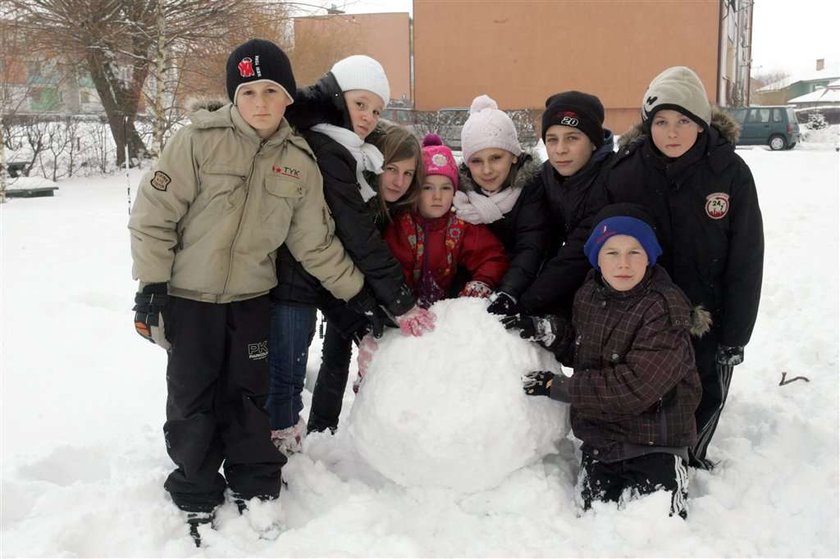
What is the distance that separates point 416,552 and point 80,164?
56.0ft

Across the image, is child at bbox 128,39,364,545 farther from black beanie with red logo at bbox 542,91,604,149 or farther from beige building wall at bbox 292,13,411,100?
beige building wall at bbox 292,13,411,100

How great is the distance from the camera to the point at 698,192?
112 inches

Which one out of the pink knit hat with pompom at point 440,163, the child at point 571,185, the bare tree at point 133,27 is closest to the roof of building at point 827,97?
the bare tree at point 133,27

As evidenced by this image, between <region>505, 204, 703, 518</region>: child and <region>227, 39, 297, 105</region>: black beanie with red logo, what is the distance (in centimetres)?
141

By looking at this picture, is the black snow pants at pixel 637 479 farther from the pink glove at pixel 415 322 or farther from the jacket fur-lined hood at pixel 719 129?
the jacket fur-lined hood at pixel 719 129

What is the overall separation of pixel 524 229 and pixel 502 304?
450mm

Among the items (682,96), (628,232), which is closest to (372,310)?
(628,232)

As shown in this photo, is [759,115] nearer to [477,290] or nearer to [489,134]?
[489,134]

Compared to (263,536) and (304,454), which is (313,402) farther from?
(263,536)

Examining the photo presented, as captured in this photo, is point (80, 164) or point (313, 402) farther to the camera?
point (80, 164)

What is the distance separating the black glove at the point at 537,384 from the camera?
2654 mm

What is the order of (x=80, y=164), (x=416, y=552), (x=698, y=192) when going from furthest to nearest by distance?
(x=80, y=164) → (x=698, y=192) → (x=416, y=552)

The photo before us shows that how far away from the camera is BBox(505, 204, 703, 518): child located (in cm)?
260

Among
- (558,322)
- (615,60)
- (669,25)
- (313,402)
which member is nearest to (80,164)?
Answer: (313,402)
